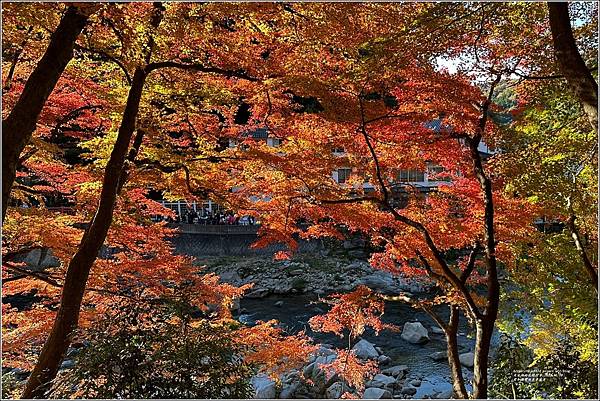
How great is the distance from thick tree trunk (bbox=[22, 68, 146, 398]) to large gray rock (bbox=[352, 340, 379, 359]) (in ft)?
23.1

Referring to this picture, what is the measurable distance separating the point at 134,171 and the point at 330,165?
86.8 inches

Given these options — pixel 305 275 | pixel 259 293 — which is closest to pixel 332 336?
pixel 259 293

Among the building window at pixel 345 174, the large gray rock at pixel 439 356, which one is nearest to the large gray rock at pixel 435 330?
the large gray rock at pixel 439 356

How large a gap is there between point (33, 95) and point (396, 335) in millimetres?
9951

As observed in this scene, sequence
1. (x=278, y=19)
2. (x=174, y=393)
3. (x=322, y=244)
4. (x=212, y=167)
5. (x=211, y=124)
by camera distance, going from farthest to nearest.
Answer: (x=322, y=244) < (x=211, y=124) < (x=212, y=167) < (x=278, y=19) < (x=174, y=393)

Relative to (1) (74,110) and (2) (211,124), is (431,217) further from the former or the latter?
(1) (74,110)

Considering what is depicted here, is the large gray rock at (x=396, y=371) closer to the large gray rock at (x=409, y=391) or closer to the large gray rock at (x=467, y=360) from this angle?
the large gray rock at (x=409, y=391)

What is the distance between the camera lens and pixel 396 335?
11.3 metres

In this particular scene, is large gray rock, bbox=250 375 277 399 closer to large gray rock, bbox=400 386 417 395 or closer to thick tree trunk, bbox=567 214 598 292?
large gray rock, bbox=400 386 417 395

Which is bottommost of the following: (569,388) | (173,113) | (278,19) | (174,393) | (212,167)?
(569,388)

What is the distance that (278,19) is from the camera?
15.1 ft

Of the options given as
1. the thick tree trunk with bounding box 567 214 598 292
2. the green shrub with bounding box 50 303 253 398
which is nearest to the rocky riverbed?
the thick tree trunk with bounding box 567 214 598 292

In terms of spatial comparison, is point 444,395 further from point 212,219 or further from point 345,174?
point 212,219

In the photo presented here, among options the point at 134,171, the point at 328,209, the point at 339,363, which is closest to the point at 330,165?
the point at 328,209
